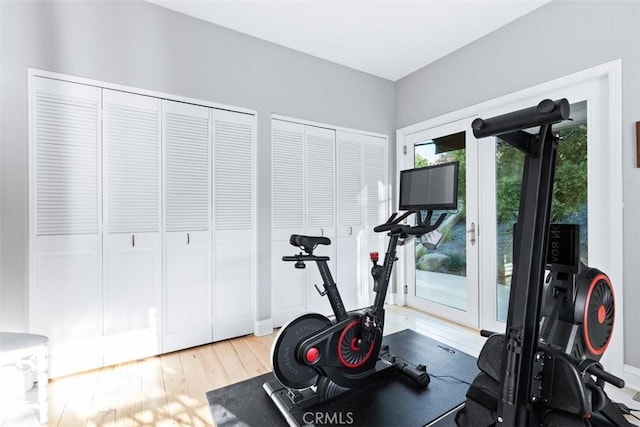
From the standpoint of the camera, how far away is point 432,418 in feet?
5.41

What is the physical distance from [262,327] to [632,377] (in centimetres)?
285

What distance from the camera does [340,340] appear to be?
1.86 m

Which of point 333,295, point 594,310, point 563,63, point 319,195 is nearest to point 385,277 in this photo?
point 333,295

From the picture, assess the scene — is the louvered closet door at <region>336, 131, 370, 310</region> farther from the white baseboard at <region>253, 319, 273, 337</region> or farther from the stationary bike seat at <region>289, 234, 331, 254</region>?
the stationary bike seat at <region>289, 234, 331, 254</region>

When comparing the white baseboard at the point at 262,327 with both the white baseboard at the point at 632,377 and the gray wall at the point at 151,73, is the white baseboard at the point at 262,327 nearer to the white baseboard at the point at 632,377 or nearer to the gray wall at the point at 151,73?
the gray wall at the point at 151,73

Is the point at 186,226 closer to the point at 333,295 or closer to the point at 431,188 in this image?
the point at 333,295

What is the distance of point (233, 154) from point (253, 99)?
23.7 inches

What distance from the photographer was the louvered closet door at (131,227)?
7.86 feet

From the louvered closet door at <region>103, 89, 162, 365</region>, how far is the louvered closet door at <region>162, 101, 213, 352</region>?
8 cm

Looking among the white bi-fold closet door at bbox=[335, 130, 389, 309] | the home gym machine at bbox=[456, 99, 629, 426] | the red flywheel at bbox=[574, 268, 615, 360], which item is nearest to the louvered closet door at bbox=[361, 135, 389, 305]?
the white bi-fold closet door at bbox=[335, 130, 389, 309]

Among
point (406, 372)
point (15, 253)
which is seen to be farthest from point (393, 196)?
point (15, 253)

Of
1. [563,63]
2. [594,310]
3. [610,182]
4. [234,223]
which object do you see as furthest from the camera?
[234,223]

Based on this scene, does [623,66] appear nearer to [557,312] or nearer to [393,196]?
[557,312]

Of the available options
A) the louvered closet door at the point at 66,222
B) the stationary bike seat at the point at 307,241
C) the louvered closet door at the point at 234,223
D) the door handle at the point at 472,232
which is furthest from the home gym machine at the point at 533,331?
the louvered closet door at the point at 66,222
